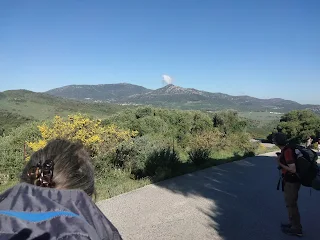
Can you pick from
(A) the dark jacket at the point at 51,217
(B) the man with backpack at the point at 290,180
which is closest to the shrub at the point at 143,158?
(B) the man with backpack at the point at 290,180

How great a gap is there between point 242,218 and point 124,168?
4741 millimetres

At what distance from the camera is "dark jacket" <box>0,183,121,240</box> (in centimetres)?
119

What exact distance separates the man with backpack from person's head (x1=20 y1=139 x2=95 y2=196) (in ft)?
13.0

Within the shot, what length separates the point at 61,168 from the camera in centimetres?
151

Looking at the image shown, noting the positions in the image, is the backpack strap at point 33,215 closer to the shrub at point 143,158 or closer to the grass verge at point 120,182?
the grass verge at point 120,182

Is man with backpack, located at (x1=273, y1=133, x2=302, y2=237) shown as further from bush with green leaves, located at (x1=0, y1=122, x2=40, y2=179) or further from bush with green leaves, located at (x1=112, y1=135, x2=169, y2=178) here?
bush with green leaves, located at (x1=0, y1=122, x2=40, y2=179)

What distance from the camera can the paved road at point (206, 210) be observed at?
5.09m

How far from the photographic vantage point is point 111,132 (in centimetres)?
1230

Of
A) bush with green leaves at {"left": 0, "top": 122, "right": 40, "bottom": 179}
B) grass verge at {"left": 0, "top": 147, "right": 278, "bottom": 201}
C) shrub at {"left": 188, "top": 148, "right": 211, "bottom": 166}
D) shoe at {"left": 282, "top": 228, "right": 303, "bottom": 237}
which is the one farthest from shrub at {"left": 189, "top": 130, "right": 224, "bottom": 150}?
shoe at {"left": 282, "top": 228, "right": 303, "bottom": 237}

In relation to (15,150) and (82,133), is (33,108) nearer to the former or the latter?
(15,150)

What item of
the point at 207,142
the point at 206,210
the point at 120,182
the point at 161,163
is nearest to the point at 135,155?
the point at 161,163

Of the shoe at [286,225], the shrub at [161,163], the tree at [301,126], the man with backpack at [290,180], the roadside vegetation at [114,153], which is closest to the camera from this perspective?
the man with backpack at [290,180]

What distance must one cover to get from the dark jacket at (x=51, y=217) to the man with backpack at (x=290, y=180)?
13.2 ft

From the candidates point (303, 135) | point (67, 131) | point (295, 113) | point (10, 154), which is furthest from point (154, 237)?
point (295, 113)
